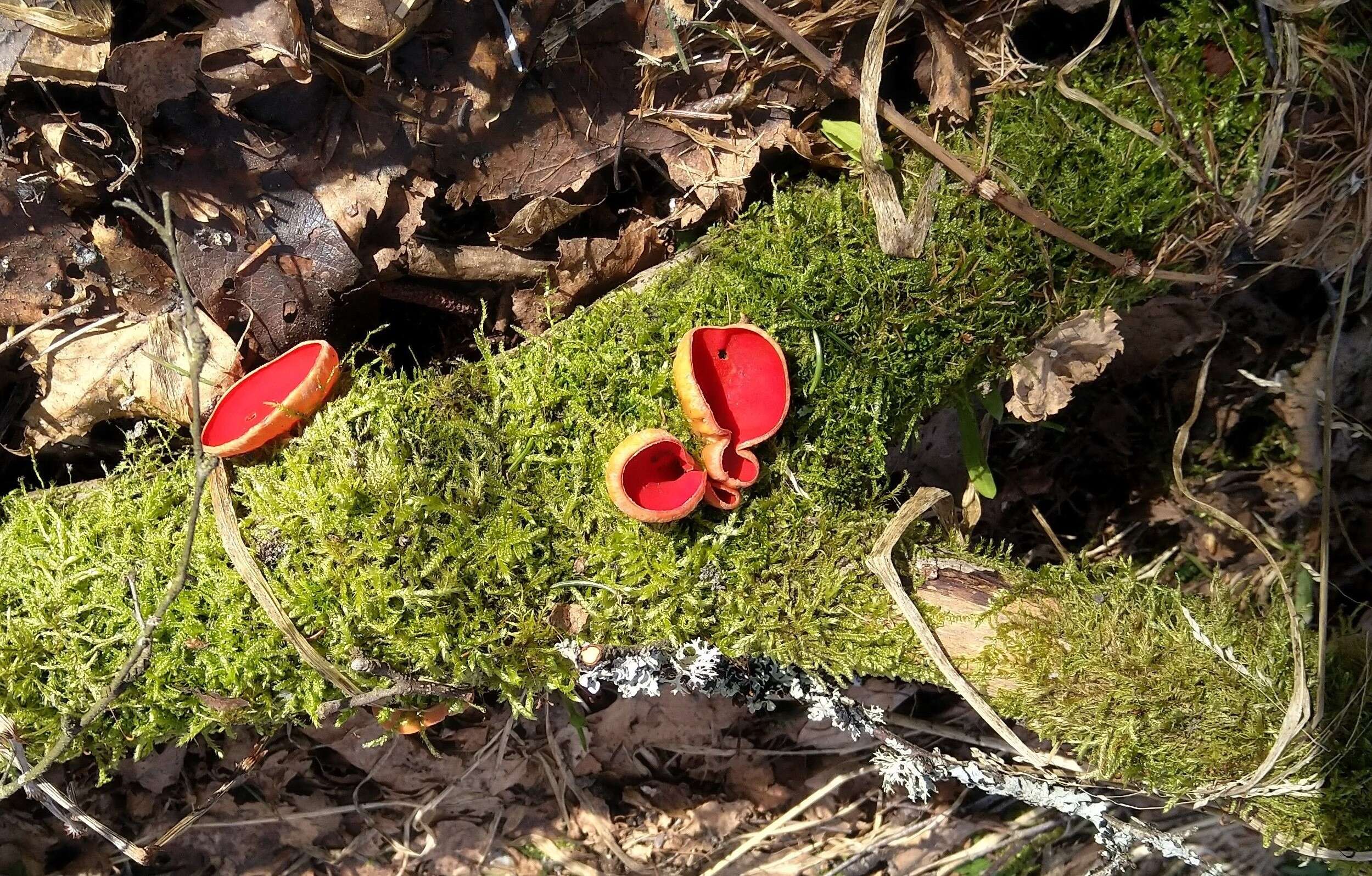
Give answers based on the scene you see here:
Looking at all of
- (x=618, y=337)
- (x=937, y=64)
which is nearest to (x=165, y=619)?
(x=618, y=337)

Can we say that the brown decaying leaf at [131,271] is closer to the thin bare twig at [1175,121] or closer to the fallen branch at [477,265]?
the fallen branch at [477,265]

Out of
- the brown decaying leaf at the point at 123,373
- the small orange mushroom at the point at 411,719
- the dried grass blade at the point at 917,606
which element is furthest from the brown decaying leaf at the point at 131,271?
the dried grass blade at the point at 917,606

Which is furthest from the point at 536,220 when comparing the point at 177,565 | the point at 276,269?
the point at 177,565

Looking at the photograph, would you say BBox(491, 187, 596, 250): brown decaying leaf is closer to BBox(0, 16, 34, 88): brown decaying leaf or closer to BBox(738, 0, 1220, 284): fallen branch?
BBox(738, 0, 1220, 284): fallen branch

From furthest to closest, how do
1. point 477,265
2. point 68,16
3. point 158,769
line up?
point 158,769
point 477,265
point 68,16

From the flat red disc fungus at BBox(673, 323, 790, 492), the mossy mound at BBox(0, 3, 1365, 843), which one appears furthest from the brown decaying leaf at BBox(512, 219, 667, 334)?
the flat red disc fungus at BBox(673, 323, 790, 492)

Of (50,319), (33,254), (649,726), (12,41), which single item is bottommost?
(649,726)

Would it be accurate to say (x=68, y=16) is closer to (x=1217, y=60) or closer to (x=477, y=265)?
(x=477, y=265)
